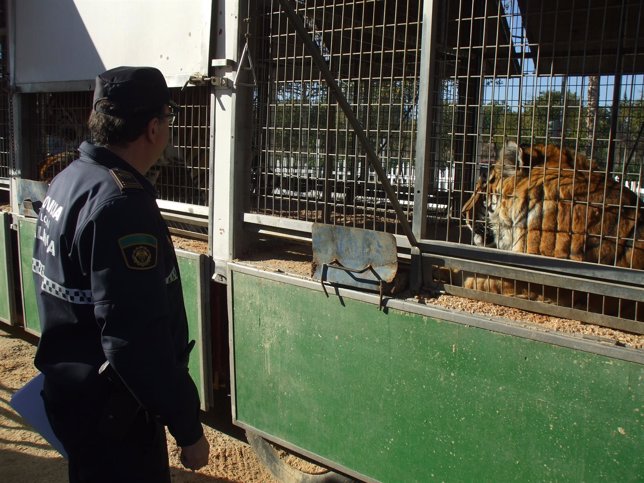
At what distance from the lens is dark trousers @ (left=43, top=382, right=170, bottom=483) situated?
7.59 feet

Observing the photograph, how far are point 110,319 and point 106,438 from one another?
48 centimetres

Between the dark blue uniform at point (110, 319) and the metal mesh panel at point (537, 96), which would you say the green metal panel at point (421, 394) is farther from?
the dark blue uniform at point (110, 319)

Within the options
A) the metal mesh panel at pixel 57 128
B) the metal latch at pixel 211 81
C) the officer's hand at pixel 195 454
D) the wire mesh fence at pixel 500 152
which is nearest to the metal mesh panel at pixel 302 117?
the wire mesh fence at pixel 500 152

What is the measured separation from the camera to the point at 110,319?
7.06 feet

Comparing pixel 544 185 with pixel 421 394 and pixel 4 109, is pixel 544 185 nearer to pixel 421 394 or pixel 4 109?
pixel 421 394

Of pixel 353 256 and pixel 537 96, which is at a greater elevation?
pixel 537 96

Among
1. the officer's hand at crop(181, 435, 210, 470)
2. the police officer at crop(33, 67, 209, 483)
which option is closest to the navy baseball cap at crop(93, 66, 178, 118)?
the police officer at crop(33, 67, 209, 483)

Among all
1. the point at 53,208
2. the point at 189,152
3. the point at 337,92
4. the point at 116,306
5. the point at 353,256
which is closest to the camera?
the point at 116,306

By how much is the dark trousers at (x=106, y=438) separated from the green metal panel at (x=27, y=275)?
12.3ft

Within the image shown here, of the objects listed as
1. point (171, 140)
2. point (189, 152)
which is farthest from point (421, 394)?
point (171, 140)

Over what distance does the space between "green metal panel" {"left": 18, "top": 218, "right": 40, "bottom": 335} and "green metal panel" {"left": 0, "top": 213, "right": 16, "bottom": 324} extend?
272 mm

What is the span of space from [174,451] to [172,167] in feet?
7.01

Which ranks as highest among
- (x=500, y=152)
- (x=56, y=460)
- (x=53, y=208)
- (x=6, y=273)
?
(x=500, y=152)

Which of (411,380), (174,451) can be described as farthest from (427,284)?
(174,451)
